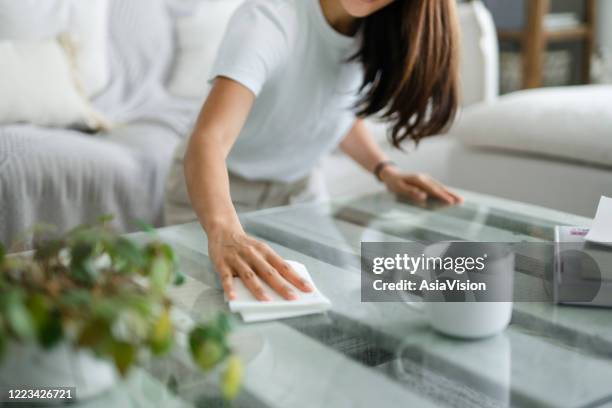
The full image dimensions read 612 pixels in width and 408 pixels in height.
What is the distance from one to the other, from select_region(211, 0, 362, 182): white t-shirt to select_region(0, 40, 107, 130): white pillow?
87 centimetres

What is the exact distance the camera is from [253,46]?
1.22 meters

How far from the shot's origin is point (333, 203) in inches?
55.6

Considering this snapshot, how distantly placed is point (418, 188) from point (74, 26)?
154 cm

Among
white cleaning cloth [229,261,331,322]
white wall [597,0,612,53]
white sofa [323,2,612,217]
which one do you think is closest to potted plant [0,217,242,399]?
white cleaning cloth [229,261,331,322]

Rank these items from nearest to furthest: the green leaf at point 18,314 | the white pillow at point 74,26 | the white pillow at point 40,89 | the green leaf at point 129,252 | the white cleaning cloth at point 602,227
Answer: the green leaf at point 18,314 → the green leaf at point 129,252 → the white cleaning cloth at point 602,227 → the white pillow at point 40,89 → the white pillow at point 74,26

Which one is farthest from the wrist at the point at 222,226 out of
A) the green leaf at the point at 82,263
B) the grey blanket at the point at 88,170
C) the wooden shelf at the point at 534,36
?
the wooden shelf at the point at 534,36

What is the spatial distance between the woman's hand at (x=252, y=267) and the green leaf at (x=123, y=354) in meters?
0.35

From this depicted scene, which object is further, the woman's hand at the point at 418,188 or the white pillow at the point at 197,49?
the white pillow at the point at 197,49

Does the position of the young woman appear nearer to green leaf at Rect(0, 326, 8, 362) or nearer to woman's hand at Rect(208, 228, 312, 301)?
woman's hand at Rect(208, 228, 312, 301)

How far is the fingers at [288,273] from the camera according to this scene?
91 centimetres

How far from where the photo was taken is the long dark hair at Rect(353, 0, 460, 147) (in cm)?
135

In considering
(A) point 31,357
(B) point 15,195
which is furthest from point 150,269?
(B) point 15,195

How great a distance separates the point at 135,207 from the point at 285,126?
740 mm

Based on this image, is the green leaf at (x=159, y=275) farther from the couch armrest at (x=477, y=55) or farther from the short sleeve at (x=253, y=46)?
the couch armrest at (x=477, y=55)
